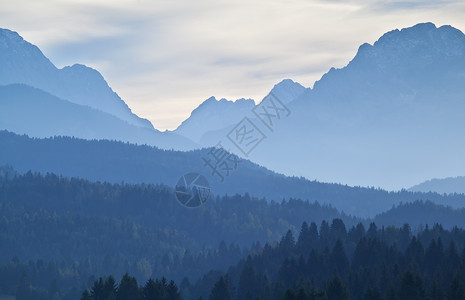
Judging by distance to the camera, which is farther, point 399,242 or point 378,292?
point 399,242

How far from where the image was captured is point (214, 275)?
182 meters

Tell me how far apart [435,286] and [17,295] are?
117 metres

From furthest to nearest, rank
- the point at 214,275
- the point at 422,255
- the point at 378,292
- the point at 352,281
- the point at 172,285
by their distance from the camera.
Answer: the point at 214,275, the point at 422,255, the point at 352,281, the point at 172,285, the point at 378,292

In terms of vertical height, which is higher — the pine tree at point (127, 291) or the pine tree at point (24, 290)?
the pine tree at point (127, 291)

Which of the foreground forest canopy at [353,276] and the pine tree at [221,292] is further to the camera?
the pine tree at [221,292]

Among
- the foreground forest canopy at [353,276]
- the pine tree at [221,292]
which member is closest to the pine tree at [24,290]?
the foreground forest canopy at [353,276]

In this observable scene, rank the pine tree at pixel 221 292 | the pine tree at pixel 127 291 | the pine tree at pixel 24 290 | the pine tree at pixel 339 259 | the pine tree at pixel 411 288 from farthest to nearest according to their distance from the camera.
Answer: the pine tree at pixel 24 290, the pine tree at pixel 339 259, the pine tree at pixel 221 292, the pine tree at pixel 127 291, the pine tree at pixel 411 288

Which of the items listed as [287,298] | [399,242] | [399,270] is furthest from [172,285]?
[399,242]

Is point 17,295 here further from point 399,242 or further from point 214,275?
point 399,242

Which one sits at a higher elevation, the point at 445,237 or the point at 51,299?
the point at 445,237

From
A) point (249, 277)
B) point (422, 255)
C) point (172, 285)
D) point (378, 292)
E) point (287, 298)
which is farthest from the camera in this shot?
point (249, 277)

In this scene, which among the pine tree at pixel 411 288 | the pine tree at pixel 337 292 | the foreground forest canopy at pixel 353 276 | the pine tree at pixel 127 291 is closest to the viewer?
the pine tree at pixel 411 288

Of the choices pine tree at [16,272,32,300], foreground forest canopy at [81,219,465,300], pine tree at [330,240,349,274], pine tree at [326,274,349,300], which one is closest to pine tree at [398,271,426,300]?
foreground forest canopy at [81,219,465,300]

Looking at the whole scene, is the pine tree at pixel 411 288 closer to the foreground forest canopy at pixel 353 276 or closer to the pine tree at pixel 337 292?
the foreground forest canopy at pixel 353 276
